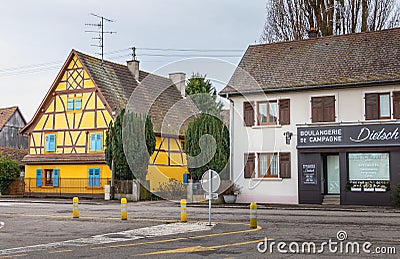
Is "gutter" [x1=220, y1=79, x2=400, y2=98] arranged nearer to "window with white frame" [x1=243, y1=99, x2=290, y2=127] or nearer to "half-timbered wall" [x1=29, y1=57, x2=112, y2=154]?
"window with white frame" [x1=243, y1=99, x2=290, y2=127]

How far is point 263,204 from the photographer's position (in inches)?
1235

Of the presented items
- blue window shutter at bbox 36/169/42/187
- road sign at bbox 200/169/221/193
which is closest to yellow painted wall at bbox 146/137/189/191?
blue window shutter at bbox 36/169/42/187

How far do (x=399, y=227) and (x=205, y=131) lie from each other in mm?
18046

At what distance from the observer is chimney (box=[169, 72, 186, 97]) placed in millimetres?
52831

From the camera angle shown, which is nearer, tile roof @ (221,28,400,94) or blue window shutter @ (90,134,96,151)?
tile roof @ (221,28,400,94)

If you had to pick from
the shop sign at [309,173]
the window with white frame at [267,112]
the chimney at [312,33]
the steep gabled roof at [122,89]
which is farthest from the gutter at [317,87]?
the steep gabled roof at [122,89]

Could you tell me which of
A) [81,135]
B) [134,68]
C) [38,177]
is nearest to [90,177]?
[81,135]

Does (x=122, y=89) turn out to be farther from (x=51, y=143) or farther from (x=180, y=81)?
(x=180, y=81)

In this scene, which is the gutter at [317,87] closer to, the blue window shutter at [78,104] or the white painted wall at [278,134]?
the white painted wall at [278,134]

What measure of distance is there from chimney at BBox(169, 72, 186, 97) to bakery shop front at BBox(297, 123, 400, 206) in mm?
22719

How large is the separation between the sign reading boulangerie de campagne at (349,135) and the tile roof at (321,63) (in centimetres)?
229

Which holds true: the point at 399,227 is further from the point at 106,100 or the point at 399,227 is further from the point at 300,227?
the point at 106,100

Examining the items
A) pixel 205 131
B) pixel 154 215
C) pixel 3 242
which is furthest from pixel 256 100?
pixel 3 242

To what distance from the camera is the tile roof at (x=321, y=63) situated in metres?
31.1
